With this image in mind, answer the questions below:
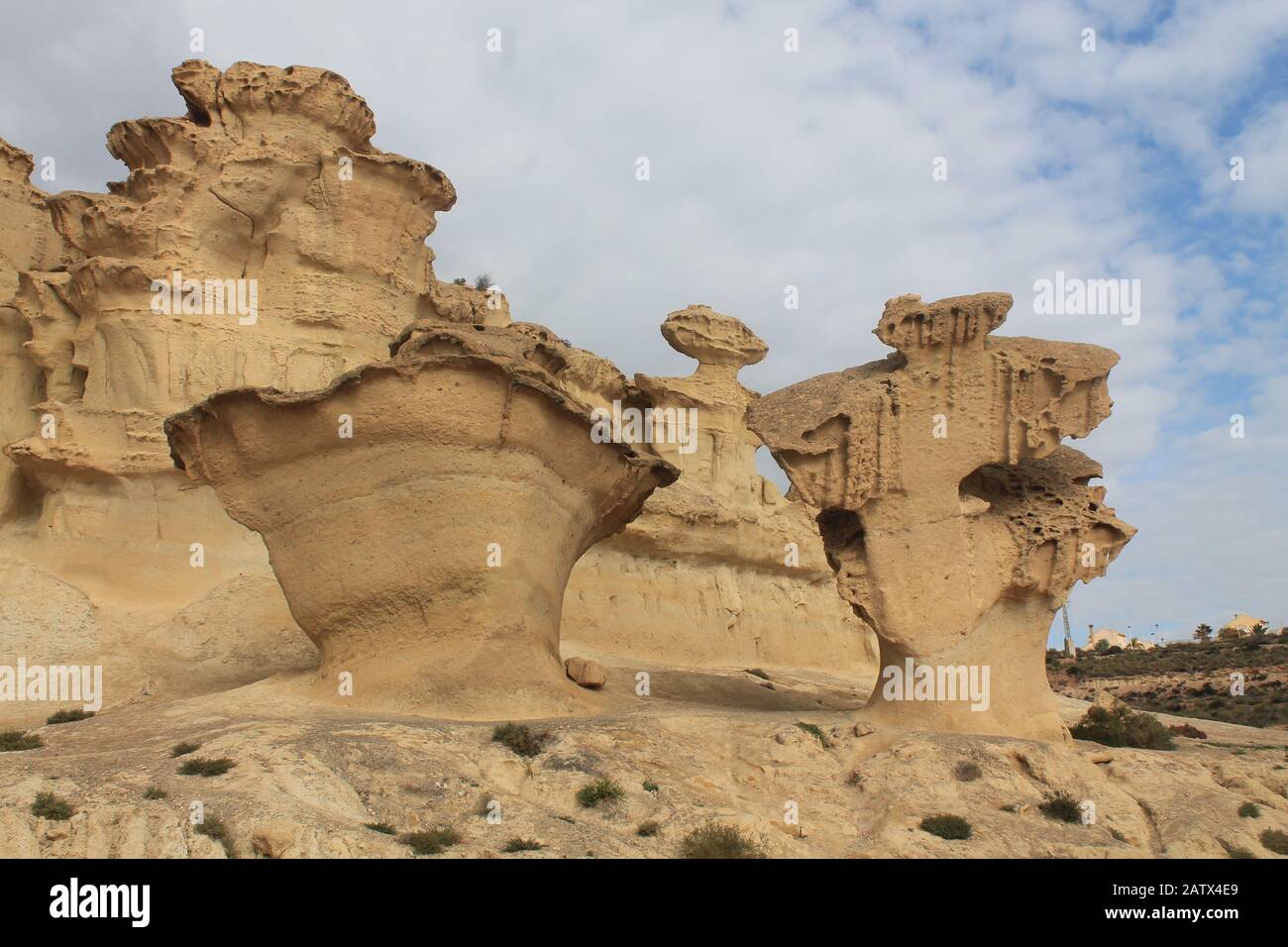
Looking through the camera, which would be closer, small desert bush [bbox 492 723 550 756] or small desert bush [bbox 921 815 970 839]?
small desert bush [bbox 921 815 970 839]

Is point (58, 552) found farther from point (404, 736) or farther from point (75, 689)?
point (404, 736)

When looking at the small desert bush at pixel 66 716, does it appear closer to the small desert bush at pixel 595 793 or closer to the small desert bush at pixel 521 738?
the small desert bush at pixel 521 738

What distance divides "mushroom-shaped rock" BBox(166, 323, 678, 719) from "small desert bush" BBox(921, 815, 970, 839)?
4.56m

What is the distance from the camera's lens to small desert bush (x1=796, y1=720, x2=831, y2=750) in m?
11.8

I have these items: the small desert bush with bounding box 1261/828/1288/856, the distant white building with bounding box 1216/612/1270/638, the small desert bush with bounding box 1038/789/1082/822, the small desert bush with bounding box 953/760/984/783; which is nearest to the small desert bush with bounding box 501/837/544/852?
the small desert bush with bounding box 953/760/984/783

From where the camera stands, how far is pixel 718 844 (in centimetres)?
841

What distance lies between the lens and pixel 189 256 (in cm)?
1967

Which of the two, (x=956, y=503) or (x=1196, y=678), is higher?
(x=956, y=503)

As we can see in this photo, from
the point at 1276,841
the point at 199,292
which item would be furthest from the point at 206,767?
the point at 199,292

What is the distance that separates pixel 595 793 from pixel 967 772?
3.83 m

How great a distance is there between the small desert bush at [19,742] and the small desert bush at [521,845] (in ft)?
17.7

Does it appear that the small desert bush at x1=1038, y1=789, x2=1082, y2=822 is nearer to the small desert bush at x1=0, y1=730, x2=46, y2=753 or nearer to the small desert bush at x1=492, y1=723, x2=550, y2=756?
the small desert bush at x1=492, y1=723, x2=550, y2=756

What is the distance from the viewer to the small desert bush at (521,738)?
10.3m

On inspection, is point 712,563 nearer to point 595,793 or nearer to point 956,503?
point 956,503
